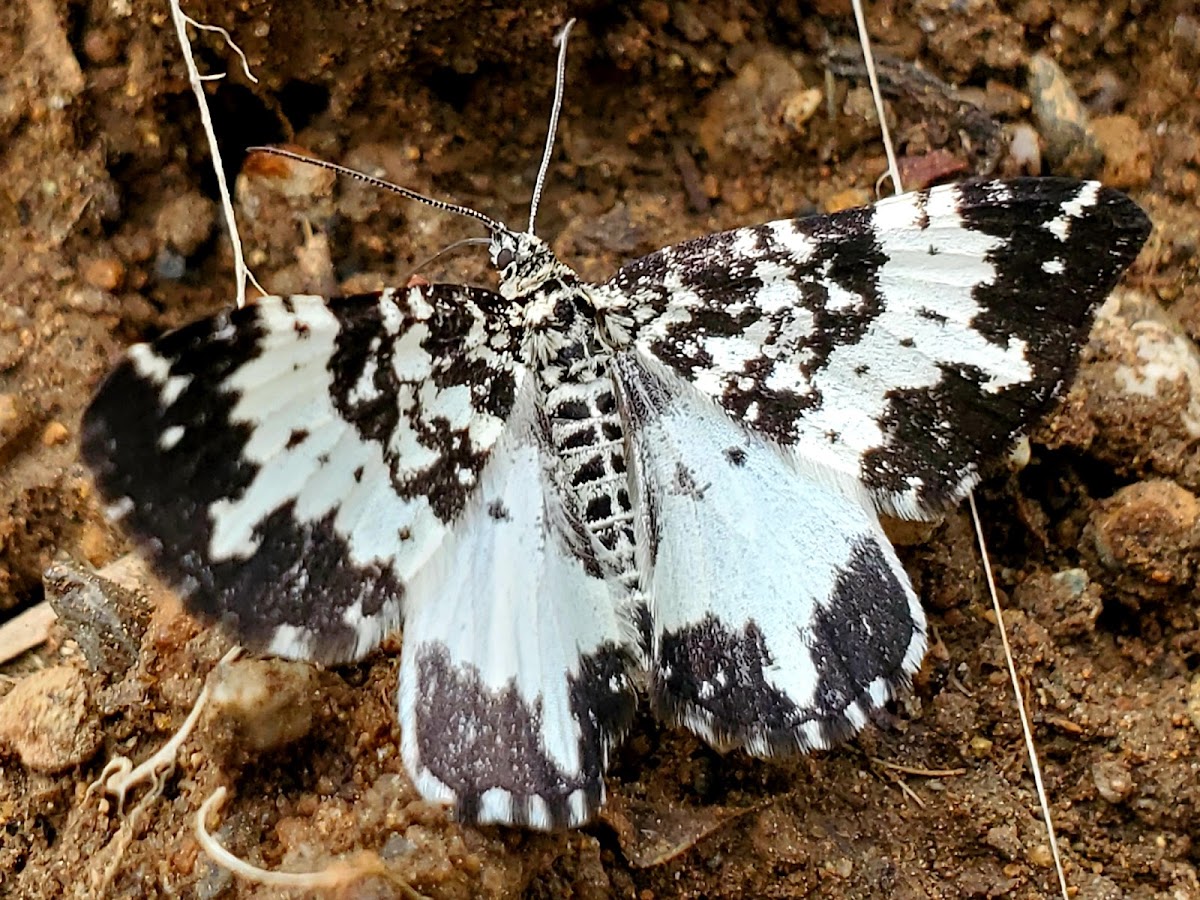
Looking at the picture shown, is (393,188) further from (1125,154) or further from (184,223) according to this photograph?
(1125,154)

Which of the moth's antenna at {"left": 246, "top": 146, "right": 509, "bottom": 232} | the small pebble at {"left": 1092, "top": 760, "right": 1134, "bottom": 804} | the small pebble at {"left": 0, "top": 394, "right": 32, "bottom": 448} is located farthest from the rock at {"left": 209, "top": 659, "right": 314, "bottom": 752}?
the small pebble at {"left": 1092, "top": 760, "right": 1134, "bottom": 804}

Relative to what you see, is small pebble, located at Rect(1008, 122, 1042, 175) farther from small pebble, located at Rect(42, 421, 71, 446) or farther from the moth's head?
small pebble, located at Rect(42, 421, 71, 446)

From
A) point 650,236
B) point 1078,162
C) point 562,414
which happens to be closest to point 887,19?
point 1078,162

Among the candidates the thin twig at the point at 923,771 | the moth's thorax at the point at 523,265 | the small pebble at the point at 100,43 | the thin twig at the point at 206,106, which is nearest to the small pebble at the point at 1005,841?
the thin twig at the point at 923,771

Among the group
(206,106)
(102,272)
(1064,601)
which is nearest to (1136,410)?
(1064,601)

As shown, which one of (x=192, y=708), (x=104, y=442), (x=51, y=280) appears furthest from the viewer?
(x=51, y=280)

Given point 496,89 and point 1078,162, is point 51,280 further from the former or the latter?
point 1078,162
